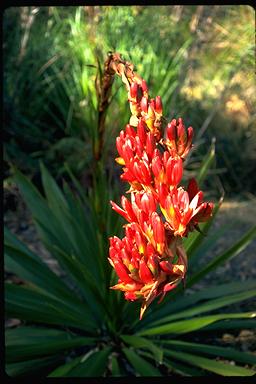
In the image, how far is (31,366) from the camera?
2277 mm

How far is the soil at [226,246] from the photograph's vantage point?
297cm

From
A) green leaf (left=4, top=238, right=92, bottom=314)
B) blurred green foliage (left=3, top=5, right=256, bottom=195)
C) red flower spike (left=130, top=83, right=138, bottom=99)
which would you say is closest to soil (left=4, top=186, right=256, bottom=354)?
blurred green foliage (left=3, top=5, right=256, bottom=195)

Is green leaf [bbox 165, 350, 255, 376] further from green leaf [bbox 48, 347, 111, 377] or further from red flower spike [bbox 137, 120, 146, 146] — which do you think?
red flower spike [bbox 137, 120, 146, 146]

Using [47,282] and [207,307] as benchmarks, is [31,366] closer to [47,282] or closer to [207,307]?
[47,282]

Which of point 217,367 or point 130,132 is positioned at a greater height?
point 130,132

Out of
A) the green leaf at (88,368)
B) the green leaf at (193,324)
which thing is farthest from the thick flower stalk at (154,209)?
the green leaf at (88,368)

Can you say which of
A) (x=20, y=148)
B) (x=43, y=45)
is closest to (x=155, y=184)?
(x=20, y=148)

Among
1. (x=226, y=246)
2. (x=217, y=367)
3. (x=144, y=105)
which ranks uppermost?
(x=144, y=105)

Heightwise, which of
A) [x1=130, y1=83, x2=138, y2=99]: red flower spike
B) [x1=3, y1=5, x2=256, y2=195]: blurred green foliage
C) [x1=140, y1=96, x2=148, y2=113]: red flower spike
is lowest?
[x1=140, y1=96, x2=148, y2=113]: red flower spike

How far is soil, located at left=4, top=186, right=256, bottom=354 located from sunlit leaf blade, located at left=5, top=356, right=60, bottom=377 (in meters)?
0.60

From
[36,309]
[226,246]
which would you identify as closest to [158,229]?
[36,309]

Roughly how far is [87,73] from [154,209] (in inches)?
174

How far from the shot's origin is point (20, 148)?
500cm

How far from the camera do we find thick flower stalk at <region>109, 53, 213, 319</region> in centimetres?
75
